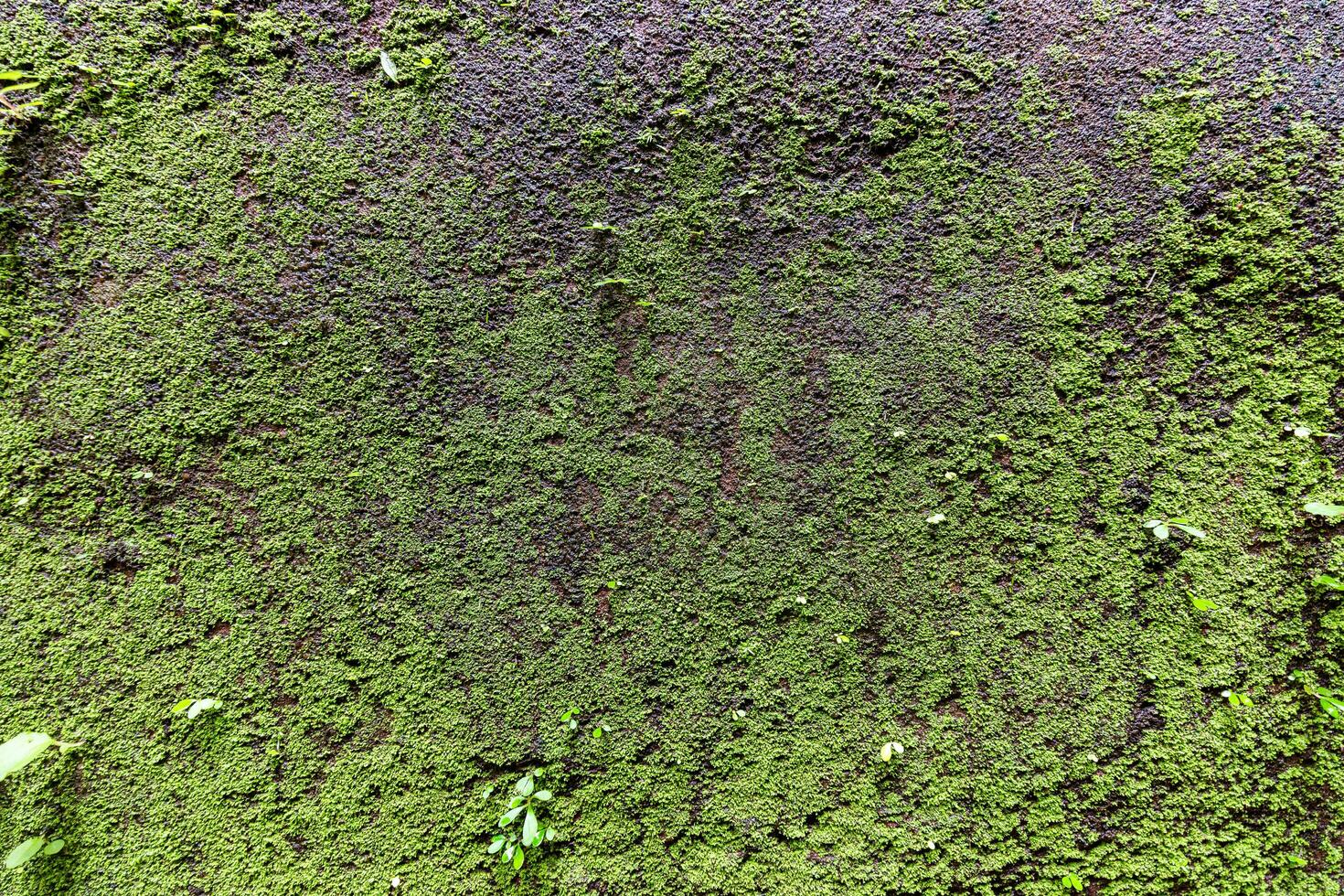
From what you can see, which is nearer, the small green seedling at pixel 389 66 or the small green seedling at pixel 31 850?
the small green seedling at pixel 31 850

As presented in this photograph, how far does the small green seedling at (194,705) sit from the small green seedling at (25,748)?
332 millimetres

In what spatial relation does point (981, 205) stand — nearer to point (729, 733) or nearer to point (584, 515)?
point (584, 515)

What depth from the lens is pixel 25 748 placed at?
5.42ft

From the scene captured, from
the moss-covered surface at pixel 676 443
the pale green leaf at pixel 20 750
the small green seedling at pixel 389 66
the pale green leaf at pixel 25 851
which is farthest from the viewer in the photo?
the small green seedling at pixel 389 66

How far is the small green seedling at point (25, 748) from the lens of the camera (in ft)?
5.21

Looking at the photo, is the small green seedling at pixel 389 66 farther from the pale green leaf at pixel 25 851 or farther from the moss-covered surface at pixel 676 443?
the pale green leaf at pixel 25 851

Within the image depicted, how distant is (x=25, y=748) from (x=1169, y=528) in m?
3.92

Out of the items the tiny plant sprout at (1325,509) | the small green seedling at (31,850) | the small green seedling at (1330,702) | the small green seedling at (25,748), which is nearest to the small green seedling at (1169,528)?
the tiny plant sprout at (1325,509)

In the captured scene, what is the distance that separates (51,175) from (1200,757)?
4.65m

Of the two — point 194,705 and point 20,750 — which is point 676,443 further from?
point 20,750

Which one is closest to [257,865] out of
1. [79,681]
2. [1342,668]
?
[79,681]

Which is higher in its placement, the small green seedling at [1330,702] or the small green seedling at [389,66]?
the small green seedling at [389,66]

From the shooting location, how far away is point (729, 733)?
1.87 m

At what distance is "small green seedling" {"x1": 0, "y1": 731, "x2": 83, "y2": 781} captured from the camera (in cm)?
159
